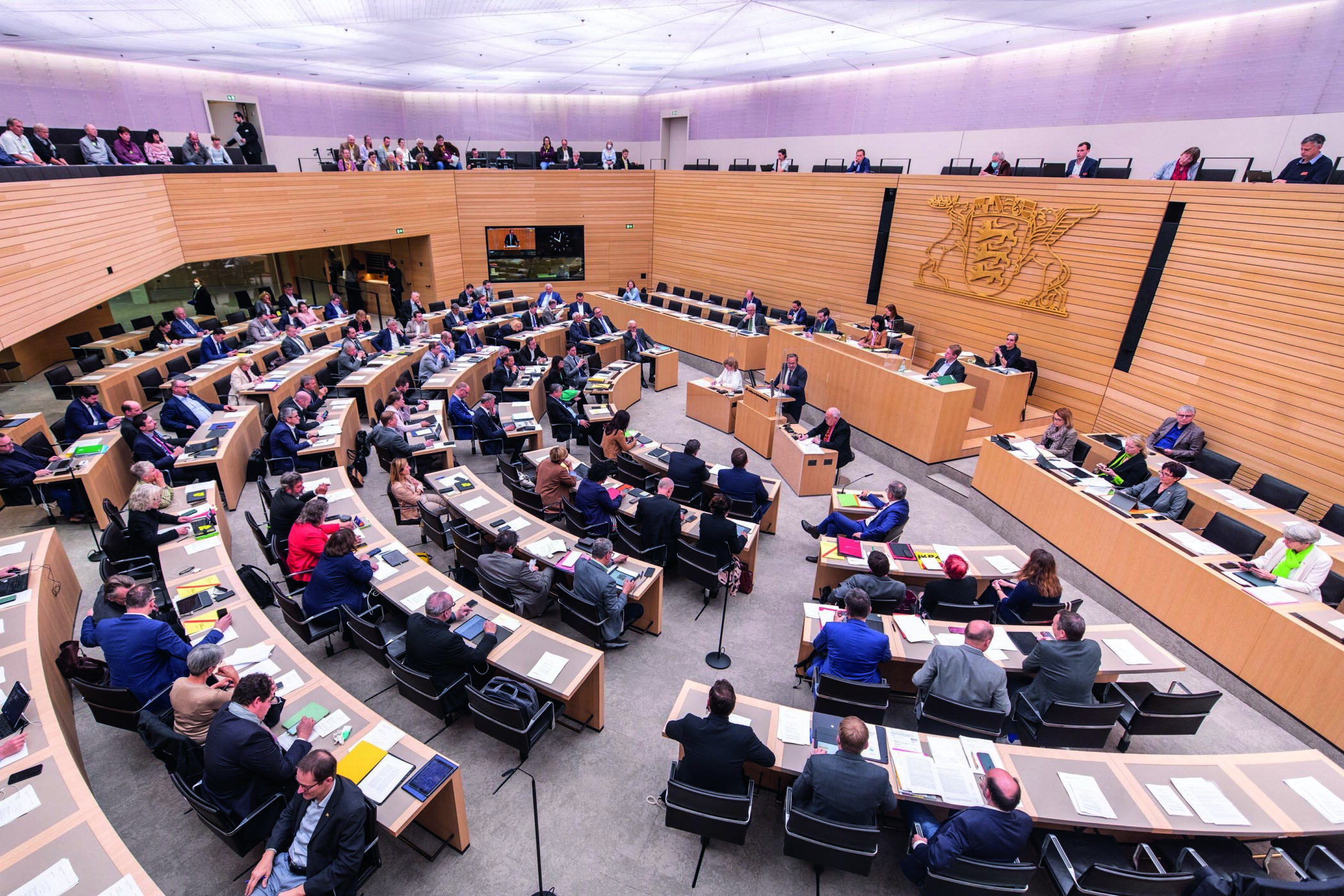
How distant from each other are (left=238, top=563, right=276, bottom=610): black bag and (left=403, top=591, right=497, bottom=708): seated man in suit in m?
2.24

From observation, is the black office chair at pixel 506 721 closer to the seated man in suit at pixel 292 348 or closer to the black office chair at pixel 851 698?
the black office chair at pixel 851 698

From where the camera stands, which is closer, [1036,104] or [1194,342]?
[1194,342]

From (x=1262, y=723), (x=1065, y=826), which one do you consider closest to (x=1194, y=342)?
(x=1262, y=723)

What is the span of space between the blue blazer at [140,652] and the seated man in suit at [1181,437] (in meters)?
12.1

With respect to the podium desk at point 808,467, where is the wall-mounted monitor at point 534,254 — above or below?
above

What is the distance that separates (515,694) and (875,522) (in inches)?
178

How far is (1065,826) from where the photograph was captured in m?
3.94

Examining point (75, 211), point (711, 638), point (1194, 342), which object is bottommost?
point (711, 638)

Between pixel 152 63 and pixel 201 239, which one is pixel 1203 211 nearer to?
pixel 201 239

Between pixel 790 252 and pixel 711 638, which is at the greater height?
pixel 790 252

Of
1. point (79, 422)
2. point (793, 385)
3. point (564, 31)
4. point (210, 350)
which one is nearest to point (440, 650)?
point (79, 422)

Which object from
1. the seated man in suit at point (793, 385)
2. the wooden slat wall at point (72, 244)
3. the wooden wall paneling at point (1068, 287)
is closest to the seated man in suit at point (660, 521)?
the seated man in suit at point (793, 385)

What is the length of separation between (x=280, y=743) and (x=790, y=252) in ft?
51.5

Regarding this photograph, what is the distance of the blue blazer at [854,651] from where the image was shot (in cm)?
490
